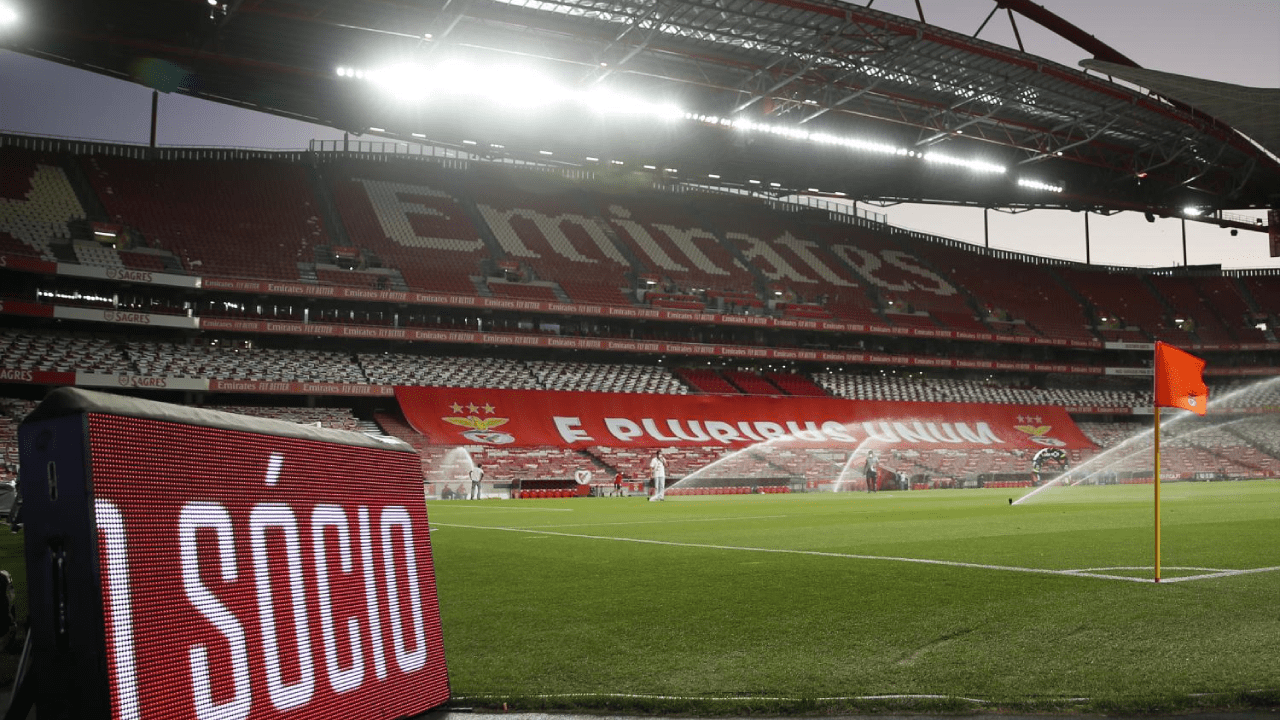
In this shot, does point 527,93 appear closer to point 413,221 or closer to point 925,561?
point 413,221

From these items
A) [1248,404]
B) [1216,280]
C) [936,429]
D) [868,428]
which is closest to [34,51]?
[868,428]

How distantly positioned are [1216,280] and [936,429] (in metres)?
36.1

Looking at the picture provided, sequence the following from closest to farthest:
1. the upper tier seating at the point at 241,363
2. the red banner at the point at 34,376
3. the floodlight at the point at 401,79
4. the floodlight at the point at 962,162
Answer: the red banner at the point at 34,376, the floodlight at the point at 401,79, the upper tier seating at the point at 241,363, the floodlight at the point at 962,162

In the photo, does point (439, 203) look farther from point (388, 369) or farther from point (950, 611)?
point (950, 611)

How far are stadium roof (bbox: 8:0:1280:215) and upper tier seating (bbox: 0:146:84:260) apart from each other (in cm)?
588

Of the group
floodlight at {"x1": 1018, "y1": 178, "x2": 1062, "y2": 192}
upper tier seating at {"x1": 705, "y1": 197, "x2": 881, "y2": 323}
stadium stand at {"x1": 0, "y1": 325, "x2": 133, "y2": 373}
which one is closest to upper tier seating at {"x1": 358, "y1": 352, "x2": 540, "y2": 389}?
stadium stand at {"x1": 0, "y1": 325, "x2": 133, "y2": 373}

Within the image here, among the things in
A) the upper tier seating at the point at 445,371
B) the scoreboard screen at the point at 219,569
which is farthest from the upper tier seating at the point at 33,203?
the scoreboard screen at the point at 219,569

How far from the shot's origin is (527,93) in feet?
132

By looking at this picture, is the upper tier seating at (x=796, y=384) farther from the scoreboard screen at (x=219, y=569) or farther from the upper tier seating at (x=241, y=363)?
the scoreboard screen at (x=219, y=569)

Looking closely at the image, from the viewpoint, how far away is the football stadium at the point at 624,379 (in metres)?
3.63

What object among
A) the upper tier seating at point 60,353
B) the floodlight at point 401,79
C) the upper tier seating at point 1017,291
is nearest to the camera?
the upper tier seating at point 60,353

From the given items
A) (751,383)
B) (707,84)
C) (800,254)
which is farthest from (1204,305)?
(707,84)

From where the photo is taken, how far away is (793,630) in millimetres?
6418

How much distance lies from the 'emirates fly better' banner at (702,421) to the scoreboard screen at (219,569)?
3484 cm
